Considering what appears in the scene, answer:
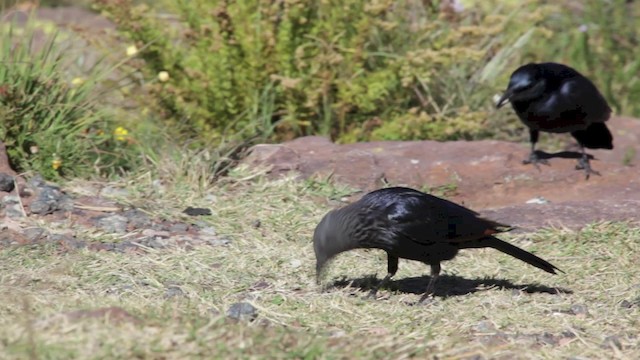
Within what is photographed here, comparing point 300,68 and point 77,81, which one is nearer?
point 77,81

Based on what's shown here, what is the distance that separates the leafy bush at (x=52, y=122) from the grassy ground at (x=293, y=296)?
11.5 inches

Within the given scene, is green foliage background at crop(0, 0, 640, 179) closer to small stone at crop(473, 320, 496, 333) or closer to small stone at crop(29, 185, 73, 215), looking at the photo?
small stone at crop(29, 185, 73, 215)

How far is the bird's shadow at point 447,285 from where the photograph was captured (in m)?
5.41

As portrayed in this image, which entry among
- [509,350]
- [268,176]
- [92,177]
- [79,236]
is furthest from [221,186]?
[509,350]

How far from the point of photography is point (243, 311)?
184 inches

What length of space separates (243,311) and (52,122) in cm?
280

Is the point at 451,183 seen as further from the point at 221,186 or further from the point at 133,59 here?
the point at 133,59

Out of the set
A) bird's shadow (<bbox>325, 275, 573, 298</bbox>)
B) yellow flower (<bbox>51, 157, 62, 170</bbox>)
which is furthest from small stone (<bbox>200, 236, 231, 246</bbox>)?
yellow flower (<bbox>51, 157, 62, 170</bbox>)

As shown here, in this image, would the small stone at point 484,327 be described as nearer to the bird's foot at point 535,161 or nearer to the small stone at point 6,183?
the bird's foot at point 535,161

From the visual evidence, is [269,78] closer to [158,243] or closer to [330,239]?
[158,243]

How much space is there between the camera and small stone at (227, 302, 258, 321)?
4.63 m

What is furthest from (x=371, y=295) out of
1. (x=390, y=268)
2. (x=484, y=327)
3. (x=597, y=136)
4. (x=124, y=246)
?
(x=597, y=136)

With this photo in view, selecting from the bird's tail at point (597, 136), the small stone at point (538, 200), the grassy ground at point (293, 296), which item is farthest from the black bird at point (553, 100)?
the grassy ground at point (293, 296)

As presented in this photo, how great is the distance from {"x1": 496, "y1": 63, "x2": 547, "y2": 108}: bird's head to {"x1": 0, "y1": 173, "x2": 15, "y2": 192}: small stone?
3.06 m
